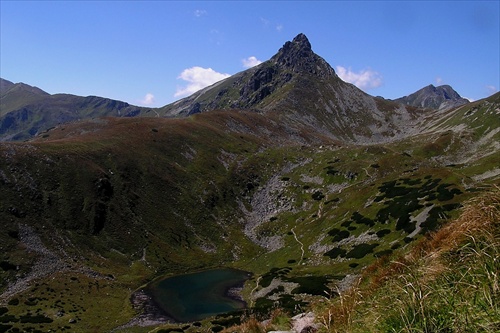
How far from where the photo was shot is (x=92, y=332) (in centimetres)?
5516

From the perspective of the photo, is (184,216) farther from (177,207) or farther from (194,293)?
(194,293)

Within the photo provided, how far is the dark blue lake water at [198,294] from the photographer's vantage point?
6353 cm

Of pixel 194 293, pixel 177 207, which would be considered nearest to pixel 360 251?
pixel 194 293

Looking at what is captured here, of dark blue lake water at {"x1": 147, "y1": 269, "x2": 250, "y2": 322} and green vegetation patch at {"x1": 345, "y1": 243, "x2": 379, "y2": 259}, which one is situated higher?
green vegetation patch at {"x1": 345, "y1": 243, "x2": 379, "y2": 259}

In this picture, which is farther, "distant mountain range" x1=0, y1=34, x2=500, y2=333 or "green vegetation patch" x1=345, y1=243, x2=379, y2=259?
"green vegetation patch" x1=345, y1=243, x2=379, y2=259

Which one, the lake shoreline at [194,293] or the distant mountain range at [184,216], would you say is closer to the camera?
the lake shoreline at [194,293]

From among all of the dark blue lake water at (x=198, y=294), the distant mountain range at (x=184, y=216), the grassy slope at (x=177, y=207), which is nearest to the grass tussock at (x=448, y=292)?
the distant mountain range at (x=184, y=216)

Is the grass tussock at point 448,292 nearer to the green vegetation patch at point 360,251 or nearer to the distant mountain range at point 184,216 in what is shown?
the distant mountain range at point 184,216

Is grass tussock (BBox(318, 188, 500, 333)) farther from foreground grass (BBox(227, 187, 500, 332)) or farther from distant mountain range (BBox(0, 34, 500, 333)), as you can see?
distant mountain range (BBox(0, 34, 500, 333))

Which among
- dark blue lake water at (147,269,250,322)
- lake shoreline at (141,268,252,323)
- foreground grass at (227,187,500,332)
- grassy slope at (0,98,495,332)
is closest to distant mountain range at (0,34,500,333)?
grassy slope at (0,98,495,332)

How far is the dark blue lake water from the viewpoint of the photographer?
6353cm

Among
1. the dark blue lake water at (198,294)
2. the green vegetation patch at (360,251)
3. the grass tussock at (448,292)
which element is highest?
the grass tussock at (448,292)

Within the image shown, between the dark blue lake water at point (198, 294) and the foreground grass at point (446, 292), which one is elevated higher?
the foreground grass at point (446, 292)

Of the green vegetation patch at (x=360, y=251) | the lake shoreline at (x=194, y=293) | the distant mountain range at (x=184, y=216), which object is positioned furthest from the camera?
the green vegetation patch at (x=360, y=251)
